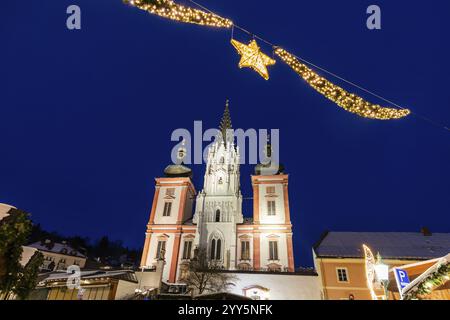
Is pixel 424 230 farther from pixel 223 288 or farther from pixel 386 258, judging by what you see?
pixel 223 288

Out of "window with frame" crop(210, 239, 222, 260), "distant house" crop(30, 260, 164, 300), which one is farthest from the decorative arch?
"window with frame" crop(210, 239, 222, 260)

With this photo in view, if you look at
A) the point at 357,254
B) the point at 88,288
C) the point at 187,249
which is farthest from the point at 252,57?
the point at 187,249

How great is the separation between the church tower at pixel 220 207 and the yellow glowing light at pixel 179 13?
26.3 metres

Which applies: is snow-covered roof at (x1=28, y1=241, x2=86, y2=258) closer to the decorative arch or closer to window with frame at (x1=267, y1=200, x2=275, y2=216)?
window with frame at (x1=267, y1=200, x2=275, y2=216)

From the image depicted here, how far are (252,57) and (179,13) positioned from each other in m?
2.62

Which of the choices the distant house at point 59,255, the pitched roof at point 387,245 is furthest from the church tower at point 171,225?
the distant house at point 59,255

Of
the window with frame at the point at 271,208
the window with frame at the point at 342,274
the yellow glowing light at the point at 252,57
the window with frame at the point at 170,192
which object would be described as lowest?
the window with frame at the point at 342,274

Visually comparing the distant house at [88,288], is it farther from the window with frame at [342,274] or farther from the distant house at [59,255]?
the distant house at [59,255]

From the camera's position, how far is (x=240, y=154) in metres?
40.8

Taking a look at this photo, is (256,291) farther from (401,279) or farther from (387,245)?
(387,245)

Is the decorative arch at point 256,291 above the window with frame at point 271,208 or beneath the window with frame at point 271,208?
beneath

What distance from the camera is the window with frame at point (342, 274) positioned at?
22.6 metres

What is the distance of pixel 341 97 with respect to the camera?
25.6ft

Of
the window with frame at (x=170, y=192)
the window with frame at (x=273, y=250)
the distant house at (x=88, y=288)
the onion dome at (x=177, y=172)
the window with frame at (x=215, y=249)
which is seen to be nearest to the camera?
the distant house at (x=88, y=288)
